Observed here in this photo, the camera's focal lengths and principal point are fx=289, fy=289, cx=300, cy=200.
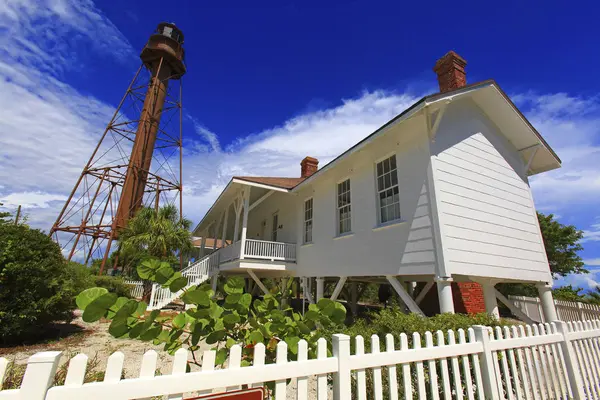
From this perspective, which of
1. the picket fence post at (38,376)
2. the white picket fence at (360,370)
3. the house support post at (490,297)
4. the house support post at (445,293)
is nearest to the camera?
the picket fence post at (38,376)

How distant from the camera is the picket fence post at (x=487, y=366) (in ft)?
10.4

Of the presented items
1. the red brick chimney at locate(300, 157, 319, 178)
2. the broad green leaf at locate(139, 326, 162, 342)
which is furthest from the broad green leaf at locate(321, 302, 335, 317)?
the red brick chimney at locate(300, 157, 319, 178)

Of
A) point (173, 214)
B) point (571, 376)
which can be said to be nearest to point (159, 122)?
point (173, 214)

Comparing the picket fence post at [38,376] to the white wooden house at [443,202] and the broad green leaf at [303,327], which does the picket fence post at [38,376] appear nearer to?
the broad green leaf at [303,327]

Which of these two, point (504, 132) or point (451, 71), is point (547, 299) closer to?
point (504, 132)

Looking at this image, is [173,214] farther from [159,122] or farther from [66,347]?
[159,122]

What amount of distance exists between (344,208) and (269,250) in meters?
3.90

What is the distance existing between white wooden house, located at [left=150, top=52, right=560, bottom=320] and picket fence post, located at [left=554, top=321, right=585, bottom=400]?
1709 mm

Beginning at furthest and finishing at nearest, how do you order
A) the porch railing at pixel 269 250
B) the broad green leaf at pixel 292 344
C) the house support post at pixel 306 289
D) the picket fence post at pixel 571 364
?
1. the porch railing at pixel 269 250
2. the house support post at pixel 306 289
3. the picket fence post at pixel 571 364
4. the broad green leaf at pixel 292 344

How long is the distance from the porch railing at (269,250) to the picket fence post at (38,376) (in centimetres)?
984

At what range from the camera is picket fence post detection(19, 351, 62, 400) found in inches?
56.9

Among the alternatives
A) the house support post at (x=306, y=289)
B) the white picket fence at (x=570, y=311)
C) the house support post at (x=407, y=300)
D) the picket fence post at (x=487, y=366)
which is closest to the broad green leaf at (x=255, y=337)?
the picket fence post at (x=487, y=366)

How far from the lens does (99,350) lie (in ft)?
23.1

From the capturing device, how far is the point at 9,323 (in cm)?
645
